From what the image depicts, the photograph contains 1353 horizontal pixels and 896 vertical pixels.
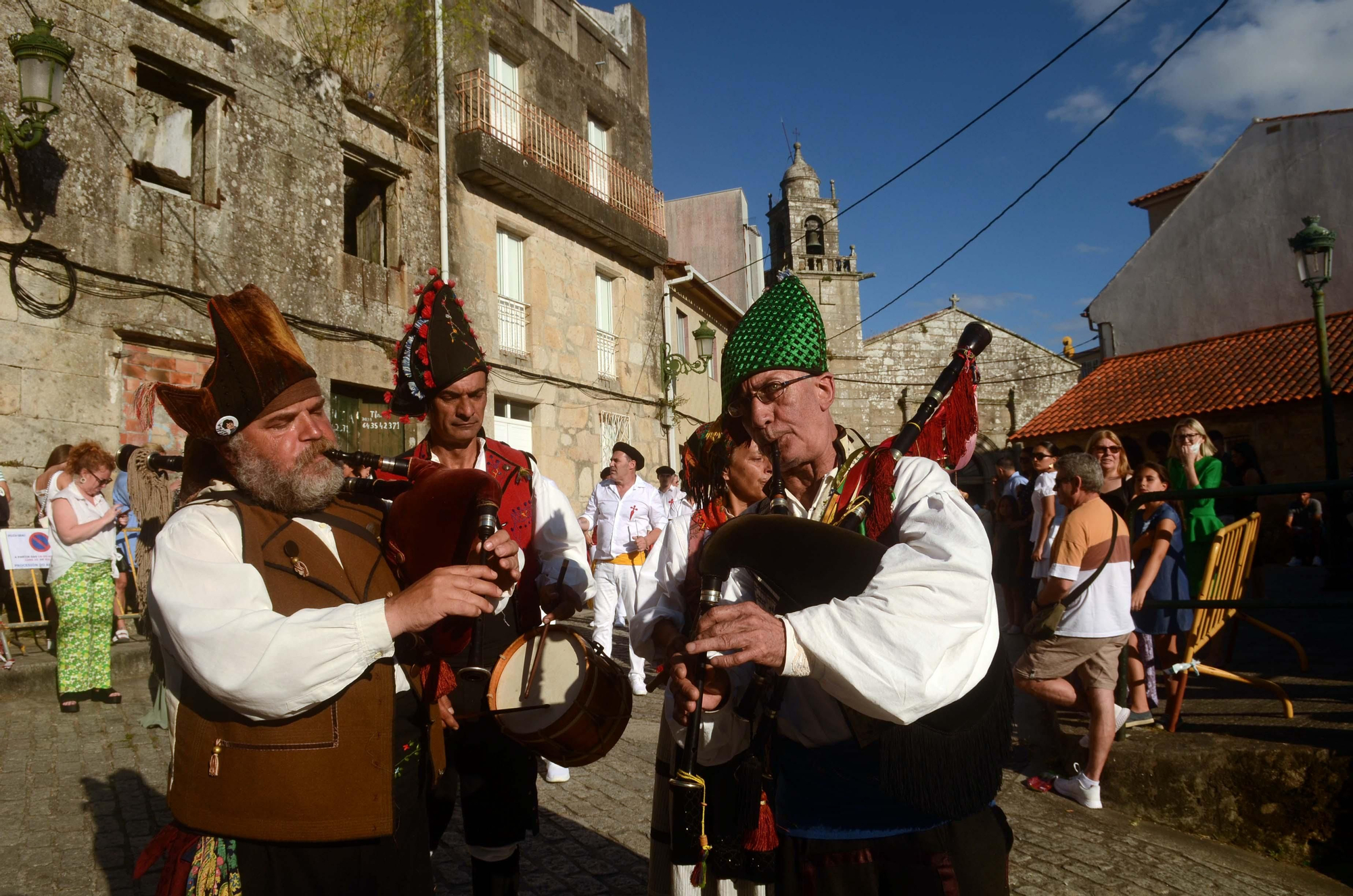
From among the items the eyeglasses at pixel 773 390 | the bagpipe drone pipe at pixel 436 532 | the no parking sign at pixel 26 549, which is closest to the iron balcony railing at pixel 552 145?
the no parking sign at pixel 26 549

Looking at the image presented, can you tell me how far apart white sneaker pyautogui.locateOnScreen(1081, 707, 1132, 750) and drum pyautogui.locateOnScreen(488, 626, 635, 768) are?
314 centimetres

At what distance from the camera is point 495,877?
9.39ft

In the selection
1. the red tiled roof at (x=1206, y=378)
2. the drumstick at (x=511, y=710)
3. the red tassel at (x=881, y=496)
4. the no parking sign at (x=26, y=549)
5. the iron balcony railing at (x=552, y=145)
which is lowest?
the drumstick at (x=511, y=710)

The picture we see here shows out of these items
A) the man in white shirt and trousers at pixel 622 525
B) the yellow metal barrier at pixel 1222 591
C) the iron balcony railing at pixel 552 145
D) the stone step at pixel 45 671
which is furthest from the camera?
the iron balcony railing at pixel 552 145

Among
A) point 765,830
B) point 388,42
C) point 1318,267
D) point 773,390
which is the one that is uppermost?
point 388,42

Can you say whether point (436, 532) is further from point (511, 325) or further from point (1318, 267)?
point (511, 325)

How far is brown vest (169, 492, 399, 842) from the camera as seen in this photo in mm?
1822

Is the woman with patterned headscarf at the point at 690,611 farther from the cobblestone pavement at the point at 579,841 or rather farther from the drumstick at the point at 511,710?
the cobblestone pavement at the point at 579,841

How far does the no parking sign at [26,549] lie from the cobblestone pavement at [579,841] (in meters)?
2.35

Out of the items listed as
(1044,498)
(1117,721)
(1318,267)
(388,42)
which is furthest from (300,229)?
(1318,267)

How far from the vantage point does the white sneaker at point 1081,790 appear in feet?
14.3

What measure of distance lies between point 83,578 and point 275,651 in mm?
5945

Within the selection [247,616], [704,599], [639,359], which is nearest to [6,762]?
[247,616]

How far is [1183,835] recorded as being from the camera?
13.3ft
